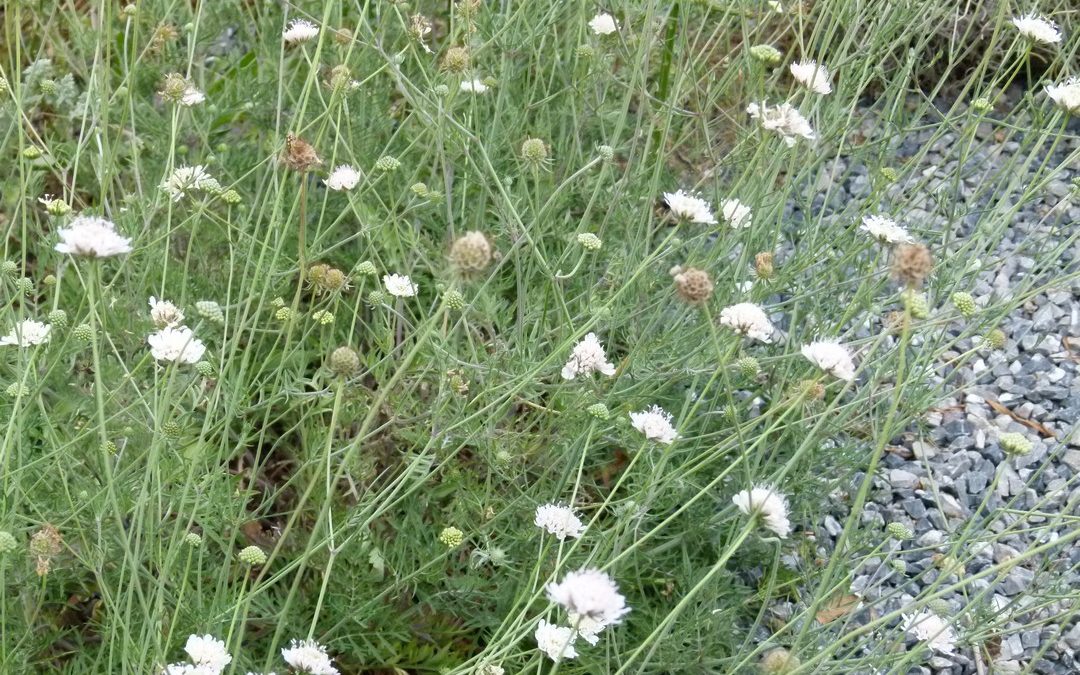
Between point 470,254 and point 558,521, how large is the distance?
28.0 inches

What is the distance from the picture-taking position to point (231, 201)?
2400 mm

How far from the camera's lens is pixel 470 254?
136 centimetres

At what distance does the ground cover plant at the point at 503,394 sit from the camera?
6.01ft

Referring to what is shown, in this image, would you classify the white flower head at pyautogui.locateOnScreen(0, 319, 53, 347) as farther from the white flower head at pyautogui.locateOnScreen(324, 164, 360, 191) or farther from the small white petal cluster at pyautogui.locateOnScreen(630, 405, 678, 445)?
the small white petal cluster at pyautogui.locateOnScreen(630, 405, 678, 445)

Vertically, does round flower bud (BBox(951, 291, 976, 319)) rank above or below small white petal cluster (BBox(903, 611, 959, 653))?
above

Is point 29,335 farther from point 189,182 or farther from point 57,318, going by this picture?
point 189,182

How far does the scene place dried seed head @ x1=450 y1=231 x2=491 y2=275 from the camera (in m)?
1.36

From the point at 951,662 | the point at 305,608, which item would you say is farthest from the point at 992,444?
the point at 305,608

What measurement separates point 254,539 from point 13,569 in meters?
0.55

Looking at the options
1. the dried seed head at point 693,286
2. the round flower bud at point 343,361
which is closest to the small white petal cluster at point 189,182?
the round flower bud at point 343,361

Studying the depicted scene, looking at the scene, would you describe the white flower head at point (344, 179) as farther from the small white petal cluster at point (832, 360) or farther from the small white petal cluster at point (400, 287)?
the small white petal cluster at point (832, 360)

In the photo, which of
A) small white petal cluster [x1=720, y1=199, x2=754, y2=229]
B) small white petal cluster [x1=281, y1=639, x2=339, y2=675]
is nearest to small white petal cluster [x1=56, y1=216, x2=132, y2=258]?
small white petal cluster [x1=281, y1=639, x2=339, y2=675]

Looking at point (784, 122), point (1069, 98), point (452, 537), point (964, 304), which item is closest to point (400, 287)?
point (452, 537)

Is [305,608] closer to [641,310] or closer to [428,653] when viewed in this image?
[428,653]
